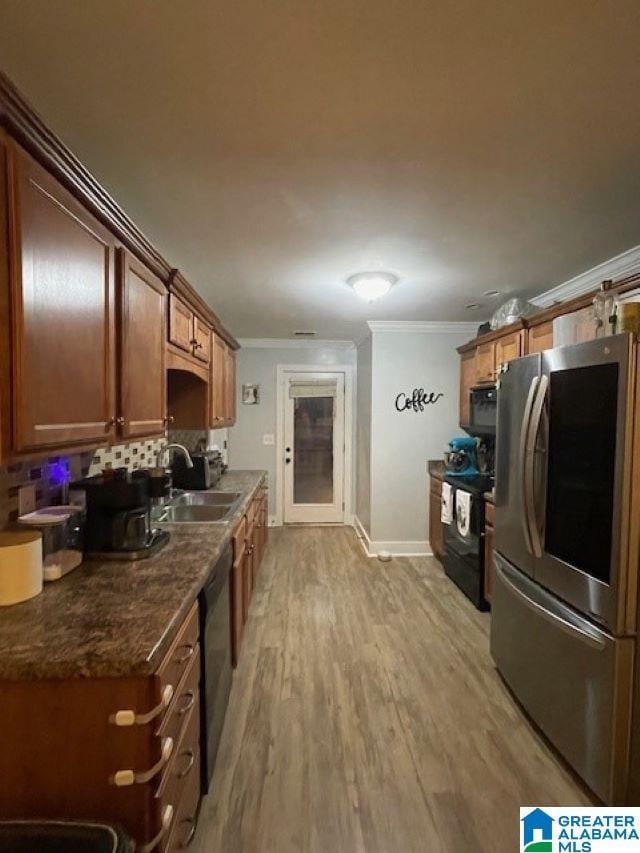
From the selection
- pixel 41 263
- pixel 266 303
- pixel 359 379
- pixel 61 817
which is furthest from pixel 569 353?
pixel 359 379

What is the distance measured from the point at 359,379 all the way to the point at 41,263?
4.25m

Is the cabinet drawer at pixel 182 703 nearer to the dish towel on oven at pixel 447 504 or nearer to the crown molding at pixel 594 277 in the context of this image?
the dish towel on oven at pixel 447 504

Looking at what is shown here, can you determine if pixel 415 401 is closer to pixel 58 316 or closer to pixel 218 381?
pixel 218 381

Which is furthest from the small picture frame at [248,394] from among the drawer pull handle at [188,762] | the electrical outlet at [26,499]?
the drawer pull handle at [188,762]

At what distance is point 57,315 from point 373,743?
2.16m

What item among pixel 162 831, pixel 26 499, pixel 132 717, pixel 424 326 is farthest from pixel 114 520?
pixel 424 326

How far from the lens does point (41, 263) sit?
110 cm

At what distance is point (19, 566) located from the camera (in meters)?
1.23

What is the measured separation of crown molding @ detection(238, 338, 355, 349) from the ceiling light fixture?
2.44m

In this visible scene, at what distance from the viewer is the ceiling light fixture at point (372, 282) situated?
8.73 ft

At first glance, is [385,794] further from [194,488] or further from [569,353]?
[194,488]

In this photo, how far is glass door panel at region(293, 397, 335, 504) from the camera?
5.39 metres

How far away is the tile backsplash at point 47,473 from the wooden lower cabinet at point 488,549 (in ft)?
7.98

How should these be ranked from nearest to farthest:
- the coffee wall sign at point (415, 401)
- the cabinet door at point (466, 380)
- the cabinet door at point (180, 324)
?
1. the cabinet door at point (180, 324)
2. the cabinet door at point (466, 380)
3. the coffee wall sign at point (415, 401)
